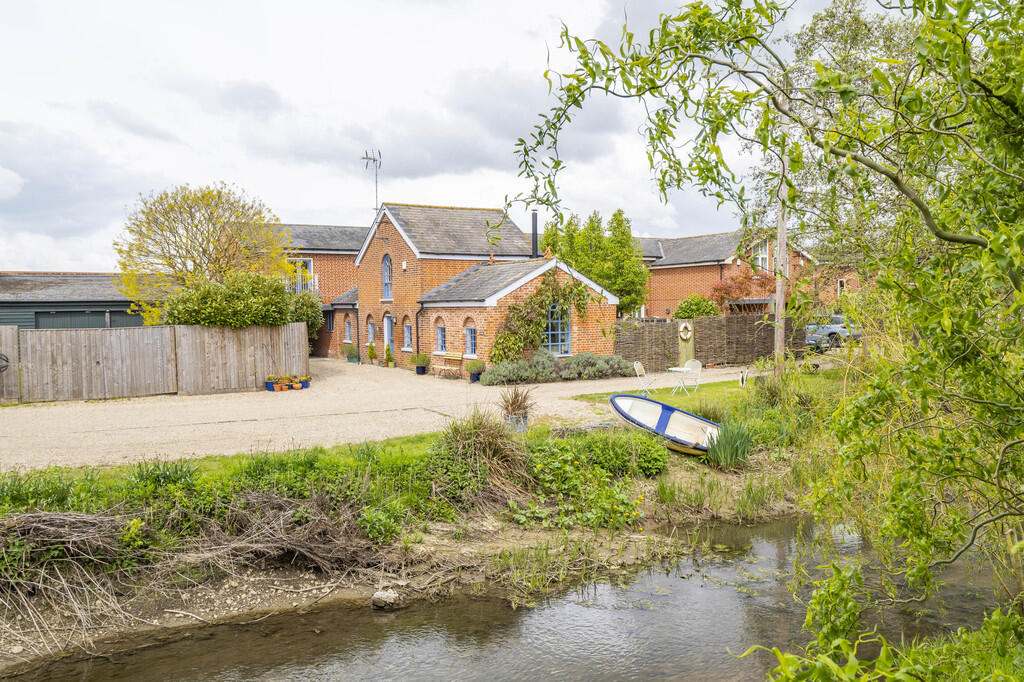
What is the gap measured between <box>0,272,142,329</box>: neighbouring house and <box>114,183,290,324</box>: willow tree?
4092 mm

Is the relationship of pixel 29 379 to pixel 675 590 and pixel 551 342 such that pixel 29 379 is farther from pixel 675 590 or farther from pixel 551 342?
pixel 675 590

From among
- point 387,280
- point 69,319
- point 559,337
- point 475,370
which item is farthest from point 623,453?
point 69,319

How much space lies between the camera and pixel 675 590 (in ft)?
27.5

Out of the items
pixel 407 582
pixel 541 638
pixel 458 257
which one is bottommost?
pixel 541 638

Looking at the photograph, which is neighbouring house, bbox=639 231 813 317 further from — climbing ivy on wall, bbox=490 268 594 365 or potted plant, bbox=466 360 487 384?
potted plant, bbox=466 360 487 384

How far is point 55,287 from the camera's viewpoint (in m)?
33.8

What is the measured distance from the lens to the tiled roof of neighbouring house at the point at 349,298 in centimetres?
3447

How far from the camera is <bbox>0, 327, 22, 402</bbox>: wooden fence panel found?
Answer: 19.4m

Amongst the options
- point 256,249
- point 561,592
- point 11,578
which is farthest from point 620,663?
point 256,249

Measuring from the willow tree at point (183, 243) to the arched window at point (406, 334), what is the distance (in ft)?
20.9

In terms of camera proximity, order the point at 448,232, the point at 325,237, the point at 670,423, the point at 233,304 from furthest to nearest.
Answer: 1. the point at 325,237
2. the point at 448,232
3. the point at 233,304
4. the point at 670,423

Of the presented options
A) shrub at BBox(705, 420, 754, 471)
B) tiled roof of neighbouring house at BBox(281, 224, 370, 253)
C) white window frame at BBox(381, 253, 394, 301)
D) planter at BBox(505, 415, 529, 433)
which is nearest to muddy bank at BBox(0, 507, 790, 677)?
planter at BBox(505, 415, 529, 433)

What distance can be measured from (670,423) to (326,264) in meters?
28.8

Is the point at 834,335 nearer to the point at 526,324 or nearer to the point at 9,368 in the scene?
the point at 526,324
